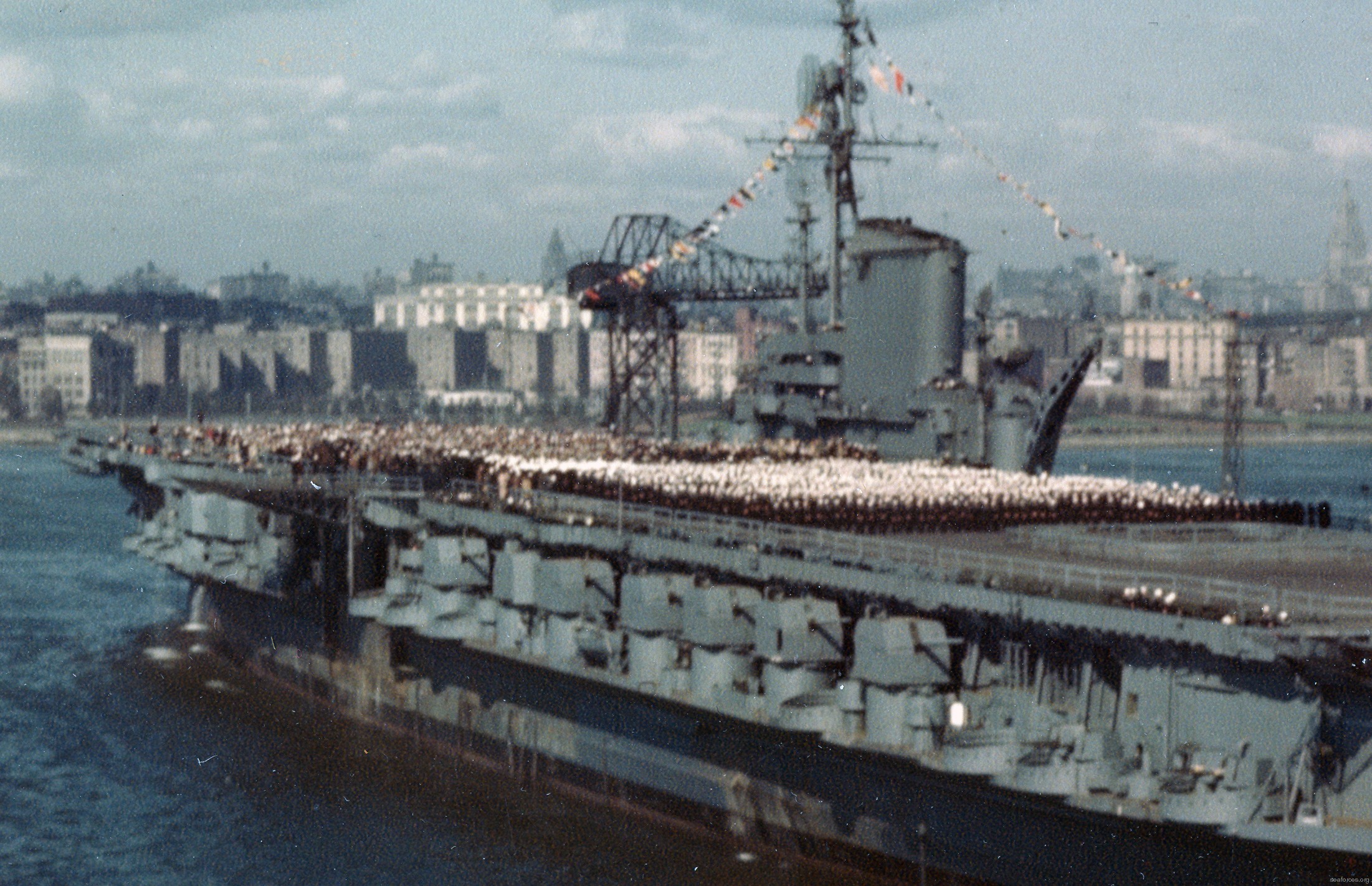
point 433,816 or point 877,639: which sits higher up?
point 877,639

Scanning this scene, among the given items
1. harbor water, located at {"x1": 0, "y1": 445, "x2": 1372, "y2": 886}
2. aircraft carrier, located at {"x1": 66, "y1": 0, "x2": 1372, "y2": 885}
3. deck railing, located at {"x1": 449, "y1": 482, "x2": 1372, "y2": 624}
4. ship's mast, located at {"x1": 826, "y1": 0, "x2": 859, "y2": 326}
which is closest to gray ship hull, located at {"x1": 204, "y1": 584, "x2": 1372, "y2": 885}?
aircraft carrier, located at {"x1": 66, "y1": 0, "x2": 1372, "y2": 885}

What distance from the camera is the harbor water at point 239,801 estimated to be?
3266 centimetres

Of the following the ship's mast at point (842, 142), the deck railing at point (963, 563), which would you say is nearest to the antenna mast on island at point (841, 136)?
the ship's mast at point (842, 142)

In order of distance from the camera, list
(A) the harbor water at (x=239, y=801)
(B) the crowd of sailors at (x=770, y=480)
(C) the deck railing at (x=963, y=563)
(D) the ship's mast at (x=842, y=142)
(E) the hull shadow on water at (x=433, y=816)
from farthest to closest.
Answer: (D) the ship's mast at (x=842, y=142)
(B) the crowd of sailors at (x=770, y=480)
(A) the harbor water at (x=239, y=801)
(E) the hull shadow on water at (x=433, y=816)
(C) the deck railing at (x=963, y=563)

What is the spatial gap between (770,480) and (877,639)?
603 inches

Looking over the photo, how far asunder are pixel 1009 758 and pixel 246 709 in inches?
980

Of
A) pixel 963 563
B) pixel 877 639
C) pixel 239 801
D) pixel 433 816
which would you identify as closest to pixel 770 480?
pixel 433 816

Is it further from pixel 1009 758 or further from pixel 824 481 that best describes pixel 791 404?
pixel 1009 758

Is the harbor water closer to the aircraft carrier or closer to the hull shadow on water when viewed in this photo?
the hull shadow on water

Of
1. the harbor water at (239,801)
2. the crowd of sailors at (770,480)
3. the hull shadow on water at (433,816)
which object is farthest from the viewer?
the crowd of sailors at (770,480)

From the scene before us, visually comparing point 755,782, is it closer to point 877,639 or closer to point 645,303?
point 877,639

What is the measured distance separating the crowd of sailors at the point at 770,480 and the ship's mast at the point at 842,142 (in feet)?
17.8

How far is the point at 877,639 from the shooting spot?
27484mm

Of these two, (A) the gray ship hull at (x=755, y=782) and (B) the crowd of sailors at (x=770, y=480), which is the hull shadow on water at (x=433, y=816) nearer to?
(A) the gray ship hull at (x=755, y=782)
